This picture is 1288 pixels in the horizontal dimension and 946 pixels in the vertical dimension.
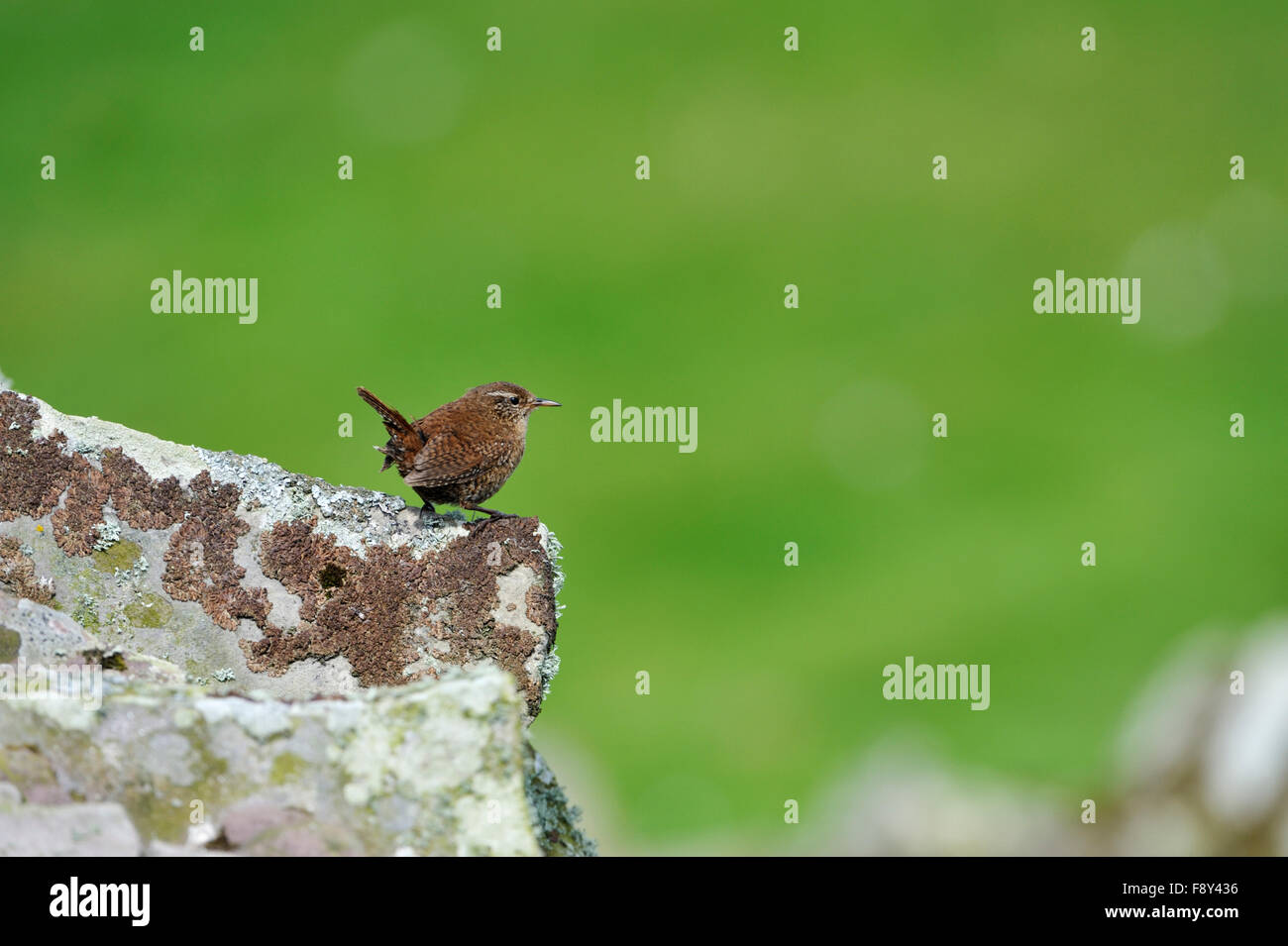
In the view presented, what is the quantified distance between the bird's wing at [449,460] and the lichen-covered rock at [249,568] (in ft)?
2.13

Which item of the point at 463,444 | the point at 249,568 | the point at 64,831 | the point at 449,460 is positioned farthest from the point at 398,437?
the point at 64,831

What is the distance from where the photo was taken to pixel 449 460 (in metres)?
8.42

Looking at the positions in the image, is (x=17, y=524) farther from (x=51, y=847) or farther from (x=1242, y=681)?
(x=1242, y=681)

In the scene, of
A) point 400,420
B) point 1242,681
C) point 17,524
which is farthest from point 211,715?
point 1242,681

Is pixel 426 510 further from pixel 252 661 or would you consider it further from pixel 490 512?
pixel 252 661

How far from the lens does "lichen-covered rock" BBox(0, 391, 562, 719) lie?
694cm

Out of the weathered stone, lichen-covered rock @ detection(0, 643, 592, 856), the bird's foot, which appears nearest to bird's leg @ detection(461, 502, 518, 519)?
the bird's foot

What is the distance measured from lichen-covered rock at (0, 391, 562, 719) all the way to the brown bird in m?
0.66

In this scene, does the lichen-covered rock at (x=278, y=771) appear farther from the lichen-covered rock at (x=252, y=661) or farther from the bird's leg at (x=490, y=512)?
the bird's leg at (x=490, y=512)

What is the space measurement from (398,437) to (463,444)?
2.06 feet

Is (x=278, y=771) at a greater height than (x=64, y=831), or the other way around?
(x=278, y=771)

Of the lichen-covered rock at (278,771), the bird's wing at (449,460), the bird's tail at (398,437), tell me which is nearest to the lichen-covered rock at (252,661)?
the lichen-covered rock at (278,771)

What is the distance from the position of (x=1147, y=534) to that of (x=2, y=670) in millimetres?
27593

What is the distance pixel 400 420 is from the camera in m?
8.96
